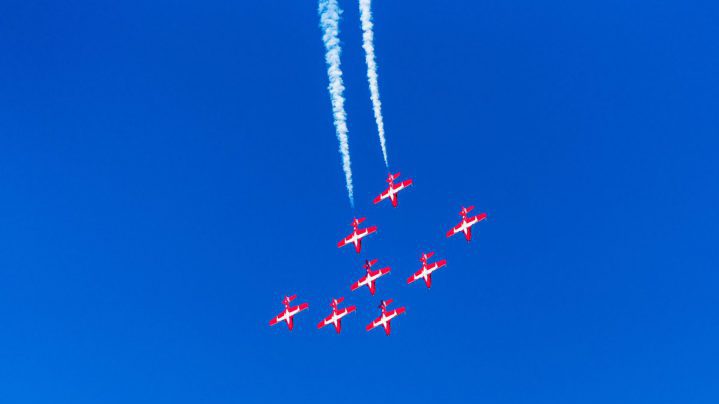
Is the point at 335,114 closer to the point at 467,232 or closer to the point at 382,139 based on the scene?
the point at 382,139

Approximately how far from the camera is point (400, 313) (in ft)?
→ 243

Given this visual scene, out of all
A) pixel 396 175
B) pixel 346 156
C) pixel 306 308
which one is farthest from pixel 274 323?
pixel 346 156

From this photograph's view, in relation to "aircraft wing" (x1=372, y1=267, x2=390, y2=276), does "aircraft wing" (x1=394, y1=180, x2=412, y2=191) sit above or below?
above

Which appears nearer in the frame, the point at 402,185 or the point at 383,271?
the point at 402,185

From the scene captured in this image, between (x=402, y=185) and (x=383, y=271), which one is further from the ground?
(x=402, y=185)

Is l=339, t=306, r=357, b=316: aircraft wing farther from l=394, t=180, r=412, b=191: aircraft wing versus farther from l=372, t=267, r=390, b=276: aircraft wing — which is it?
l=394, t=180, r=412, b=191: aircraft wing

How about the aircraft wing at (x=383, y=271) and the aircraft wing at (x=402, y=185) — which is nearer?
the aircraft wing at (x=402, y=185)

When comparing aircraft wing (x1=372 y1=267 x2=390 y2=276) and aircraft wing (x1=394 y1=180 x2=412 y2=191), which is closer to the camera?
aircraft wing (x1=394 y1=180 x2=412 y2=191)

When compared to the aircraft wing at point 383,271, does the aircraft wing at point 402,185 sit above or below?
above

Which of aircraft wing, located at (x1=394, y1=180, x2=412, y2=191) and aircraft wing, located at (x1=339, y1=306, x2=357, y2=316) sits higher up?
aircraft wing, located at (x1=394, y1=180, x2=412, y2=191)

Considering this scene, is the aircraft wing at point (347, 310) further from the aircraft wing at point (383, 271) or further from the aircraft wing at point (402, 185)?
the aircraft wing at point (402, 185)

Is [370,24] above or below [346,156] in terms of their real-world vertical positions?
above

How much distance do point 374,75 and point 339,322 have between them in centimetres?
2457

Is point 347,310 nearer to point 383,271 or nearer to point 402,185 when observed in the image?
point 383,271
